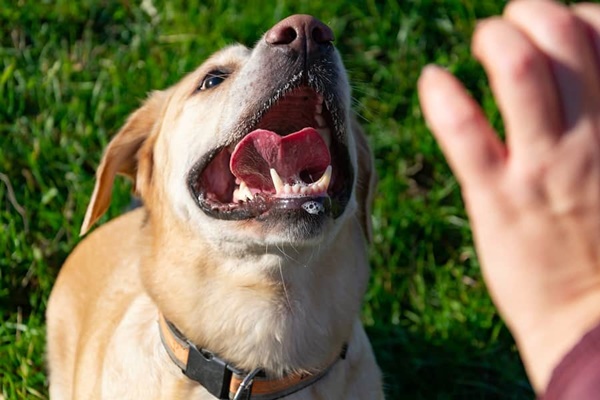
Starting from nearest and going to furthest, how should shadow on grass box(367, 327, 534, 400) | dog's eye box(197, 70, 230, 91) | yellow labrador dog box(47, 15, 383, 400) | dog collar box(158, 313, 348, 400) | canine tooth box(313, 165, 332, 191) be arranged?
canine tooth box(313, 165, 332, 191), yellow labrador dog box(47, 15, 383, 400), dog collar box(158, 313, 348, 400), dog's eye box(197, 70, 230, 91), shadow on grass box(367, 327, 534, 400)

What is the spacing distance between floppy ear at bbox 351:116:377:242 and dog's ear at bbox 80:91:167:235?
739 millimetres

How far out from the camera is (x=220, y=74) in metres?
2.80

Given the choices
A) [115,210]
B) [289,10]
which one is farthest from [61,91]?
[289,10]

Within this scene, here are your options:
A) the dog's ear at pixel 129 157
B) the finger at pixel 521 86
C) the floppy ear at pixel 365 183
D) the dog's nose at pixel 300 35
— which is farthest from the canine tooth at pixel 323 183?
the finger at pixel 521 86

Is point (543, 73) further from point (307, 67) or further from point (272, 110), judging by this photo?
point (272, 110)

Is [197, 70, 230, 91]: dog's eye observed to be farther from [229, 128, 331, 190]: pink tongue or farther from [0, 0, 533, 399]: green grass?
[0, 0, 533, 399]: green grass

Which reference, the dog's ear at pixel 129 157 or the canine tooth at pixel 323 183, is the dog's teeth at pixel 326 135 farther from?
the dog's ear at pixel 129 157

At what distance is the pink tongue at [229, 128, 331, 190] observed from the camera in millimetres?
2438

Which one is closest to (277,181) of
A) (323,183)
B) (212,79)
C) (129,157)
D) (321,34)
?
(323,183)

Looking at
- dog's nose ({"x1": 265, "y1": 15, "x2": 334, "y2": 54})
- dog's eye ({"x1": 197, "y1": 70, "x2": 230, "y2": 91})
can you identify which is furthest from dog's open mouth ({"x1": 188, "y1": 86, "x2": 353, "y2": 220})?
dog's eye ({"x1": 197, "y1": 70, "x2": 230, "y2": 91})

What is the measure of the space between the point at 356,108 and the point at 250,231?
220 centimetres

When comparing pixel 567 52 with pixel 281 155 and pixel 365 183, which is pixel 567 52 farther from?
pixel 365 183

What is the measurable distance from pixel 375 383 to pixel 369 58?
2.29m

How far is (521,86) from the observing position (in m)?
1.10
